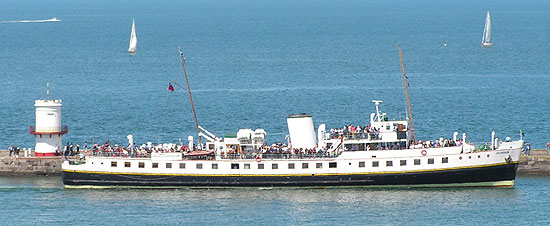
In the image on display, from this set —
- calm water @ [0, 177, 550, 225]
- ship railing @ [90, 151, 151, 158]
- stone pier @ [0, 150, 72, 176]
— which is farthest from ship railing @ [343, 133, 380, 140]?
stone pier @ [0, 150, 72, 176]

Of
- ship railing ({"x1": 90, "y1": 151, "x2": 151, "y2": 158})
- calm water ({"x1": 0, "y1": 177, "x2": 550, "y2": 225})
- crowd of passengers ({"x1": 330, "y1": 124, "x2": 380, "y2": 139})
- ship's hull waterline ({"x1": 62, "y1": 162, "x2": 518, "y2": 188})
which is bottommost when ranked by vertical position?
calm water ({"x1": 0, "y1": 177, "x2": 550, "y2": 225})

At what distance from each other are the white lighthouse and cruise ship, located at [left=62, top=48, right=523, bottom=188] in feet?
24.3

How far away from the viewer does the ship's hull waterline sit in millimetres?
92500

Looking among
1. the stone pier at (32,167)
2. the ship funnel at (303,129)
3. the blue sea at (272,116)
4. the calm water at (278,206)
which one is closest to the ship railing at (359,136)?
the ship funnel at (303,129)

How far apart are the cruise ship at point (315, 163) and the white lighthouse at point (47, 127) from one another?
24.3ft

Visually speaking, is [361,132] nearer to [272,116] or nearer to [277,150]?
[277,150]

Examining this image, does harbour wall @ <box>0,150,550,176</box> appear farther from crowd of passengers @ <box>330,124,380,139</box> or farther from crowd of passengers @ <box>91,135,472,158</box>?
crowd of passengers @ <box>330,124,380,139</box>

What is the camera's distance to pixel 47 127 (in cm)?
10125

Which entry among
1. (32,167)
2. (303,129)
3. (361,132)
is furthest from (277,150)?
(32,167)

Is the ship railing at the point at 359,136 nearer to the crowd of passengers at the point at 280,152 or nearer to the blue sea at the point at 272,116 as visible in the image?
the crowd of passengers at the point at 280,152

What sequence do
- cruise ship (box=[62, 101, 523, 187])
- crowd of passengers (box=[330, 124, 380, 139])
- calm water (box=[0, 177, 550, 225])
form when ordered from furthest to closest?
crowd of passengers (box=[330, 124, 380, 139])
cruise ship (box=[62, 101, 523, 187])
calm water (box=[0, 177, 550, 225])

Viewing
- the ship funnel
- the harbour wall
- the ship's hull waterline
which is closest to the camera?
the ship's hull waterline

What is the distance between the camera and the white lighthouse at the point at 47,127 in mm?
101125

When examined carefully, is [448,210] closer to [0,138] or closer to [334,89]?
[0,138]
